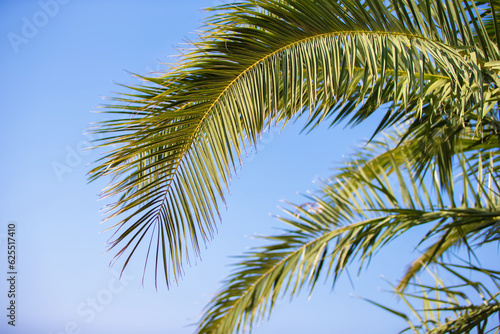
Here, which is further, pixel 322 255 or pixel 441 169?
pixel 441 169

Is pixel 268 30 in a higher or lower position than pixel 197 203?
higher

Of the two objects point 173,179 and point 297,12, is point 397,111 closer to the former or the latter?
point 297,12

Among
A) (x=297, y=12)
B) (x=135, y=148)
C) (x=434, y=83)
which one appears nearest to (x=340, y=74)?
(x=297, y=12)

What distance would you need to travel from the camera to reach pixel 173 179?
65.4 inches

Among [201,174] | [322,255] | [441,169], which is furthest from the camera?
[441,169]

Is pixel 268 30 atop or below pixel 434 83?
atop

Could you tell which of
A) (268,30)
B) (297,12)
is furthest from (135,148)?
(297,12)

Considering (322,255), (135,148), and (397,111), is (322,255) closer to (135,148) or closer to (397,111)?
(397,111)

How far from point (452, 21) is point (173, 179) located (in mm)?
1259

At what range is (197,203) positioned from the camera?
1.62 metres

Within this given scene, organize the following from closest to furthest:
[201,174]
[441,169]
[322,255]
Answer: [201,174] → [322,255] → [441,169]

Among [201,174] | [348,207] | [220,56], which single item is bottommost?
[348,207]

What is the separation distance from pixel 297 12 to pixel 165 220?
936mm

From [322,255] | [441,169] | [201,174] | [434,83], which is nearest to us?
[201,174]
